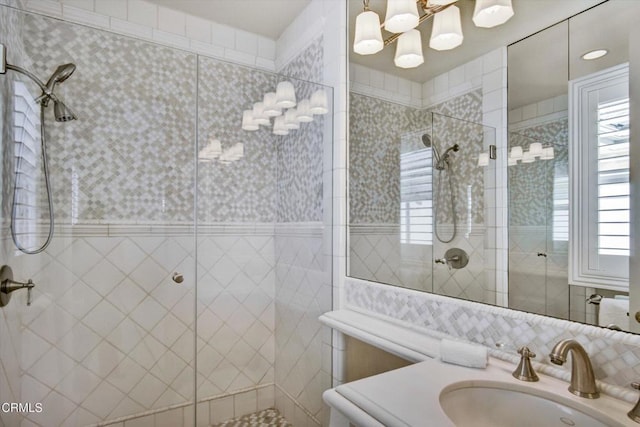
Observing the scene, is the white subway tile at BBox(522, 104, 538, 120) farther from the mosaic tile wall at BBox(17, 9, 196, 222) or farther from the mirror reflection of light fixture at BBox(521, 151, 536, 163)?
the mosaic tile wall at BBox(17, 9, 196, 222)

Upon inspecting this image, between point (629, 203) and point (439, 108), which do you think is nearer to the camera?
point (629, 203)

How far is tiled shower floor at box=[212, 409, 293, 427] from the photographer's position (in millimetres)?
2061

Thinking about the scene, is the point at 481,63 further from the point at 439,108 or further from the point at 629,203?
the point at 629,203

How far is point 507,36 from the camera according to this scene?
119 cm

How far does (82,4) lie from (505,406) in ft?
8.93

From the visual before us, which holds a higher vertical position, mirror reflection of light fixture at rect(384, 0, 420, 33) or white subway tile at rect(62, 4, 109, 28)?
white subway tile at rect(62, 4, 109, 28)

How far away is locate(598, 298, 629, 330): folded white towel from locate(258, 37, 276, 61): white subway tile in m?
2.43

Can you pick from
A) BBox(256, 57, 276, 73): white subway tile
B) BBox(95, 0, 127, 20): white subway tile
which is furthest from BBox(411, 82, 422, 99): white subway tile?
BBox(95, 0, 127, 20): white subway tile

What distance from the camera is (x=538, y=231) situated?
108 cm

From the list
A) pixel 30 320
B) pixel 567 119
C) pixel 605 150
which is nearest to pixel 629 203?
pixel 605 150

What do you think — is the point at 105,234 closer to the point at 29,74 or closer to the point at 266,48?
the point at 29,74

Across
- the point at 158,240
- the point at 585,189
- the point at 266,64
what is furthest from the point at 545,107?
the point at 266,64

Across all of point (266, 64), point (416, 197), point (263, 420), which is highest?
point (266, 64)

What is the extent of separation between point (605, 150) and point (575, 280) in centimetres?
35
